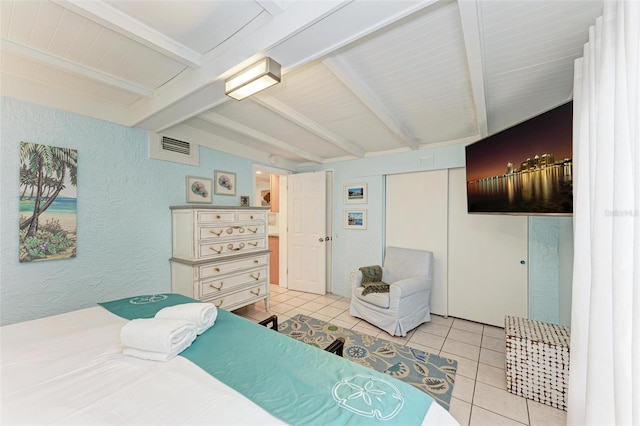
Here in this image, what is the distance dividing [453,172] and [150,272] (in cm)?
393

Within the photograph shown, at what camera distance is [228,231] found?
9.43 ft

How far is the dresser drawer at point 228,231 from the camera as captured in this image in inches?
104

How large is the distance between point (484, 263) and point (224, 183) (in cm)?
363

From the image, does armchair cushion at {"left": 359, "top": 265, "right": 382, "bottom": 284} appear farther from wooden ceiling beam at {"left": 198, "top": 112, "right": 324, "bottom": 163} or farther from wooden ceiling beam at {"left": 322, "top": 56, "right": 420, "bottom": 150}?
wooden ceiling beam at {"left": 198, "top": 112, "right": 324, "bottom": 163}

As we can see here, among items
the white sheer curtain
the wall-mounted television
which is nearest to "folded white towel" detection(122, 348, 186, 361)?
the white sheer curtain

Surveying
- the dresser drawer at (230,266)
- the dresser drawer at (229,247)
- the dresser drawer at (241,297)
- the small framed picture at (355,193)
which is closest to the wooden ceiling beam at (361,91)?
the small framed picture at (355,193)

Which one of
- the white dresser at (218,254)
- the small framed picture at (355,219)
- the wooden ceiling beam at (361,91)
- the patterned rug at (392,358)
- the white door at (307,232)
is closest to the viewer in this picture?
the wooden ceiling beam at (361,91)

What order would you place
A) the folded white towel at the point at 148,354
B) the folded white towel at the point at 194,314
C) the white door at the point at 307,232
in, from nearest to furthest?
the folded white towel at the point at 148,354
the folded white towel at the point at 194,314
the white door at the point at 307,232

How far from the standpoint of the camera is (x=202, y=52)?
1.64 meters

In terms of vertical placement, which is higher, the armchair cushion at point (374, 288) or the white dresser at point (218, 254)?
the white dresser at point (218, 254)

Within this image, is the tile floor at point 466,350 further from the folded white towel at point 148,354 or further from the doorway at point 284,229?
the folded white towel at point 148,354

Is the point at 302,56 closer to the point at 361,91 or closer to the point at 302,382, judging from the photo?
the point at 361,91

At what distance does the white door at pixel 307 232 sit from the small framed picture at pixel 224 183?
4.05 feet

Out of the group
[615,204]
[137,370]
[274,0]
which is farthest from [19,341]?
[615,204]
